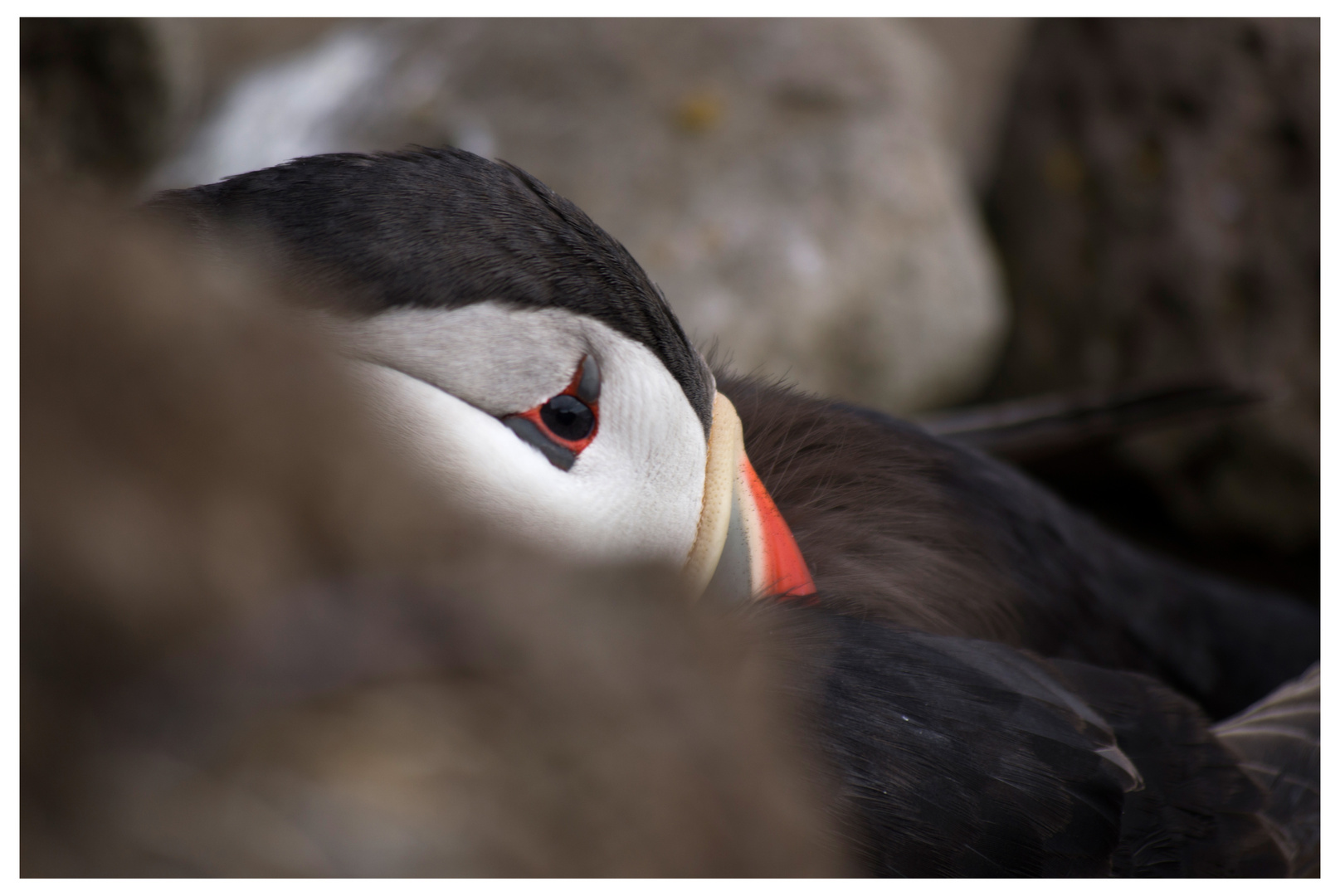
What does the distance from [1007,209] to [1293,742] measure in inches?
83.1

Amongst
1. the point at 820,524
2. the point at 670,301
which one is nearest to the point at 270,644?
the point at 820,524

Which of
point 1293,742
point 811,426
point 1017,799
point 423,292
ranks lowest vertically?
point 1293,742

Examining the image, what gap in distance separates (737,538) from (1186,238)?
227 cm

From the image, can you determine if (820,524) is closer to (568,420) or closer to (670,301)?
(568,420)

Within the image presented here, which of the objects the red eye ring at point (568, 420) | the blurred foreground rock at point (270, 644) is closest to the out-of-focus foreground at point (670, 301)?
the blurred foreground rock at point (270, 644)

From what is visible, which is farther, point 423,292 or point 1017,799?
point 1017,799

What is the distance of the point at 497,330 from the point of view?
0.86 metres

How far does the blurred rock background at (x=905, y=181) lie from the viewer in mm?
2643

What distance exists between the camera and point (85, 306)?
35 centimetres

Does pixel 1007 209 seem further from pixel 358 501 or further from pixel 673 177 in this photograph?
pixel 358 501

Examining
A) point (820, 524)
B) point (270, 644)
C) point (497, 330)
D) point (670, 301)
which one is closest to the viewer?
point (270, 644)

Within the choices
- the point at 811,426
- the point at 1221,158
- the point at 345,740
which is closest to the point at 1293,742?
the point at 811,426

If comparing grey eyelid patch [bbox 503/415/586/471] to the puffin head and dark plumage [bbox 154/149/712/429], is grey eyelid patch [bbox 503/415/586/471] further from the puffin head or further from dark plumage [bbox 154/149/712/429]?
dark plumage [bbox 154/149/712/429]

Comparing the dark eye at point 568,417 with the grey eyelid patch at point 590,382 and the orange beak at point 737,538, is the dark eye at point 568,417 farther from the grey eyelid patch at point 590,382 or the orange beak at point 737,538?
the orange beak at point 737,538
